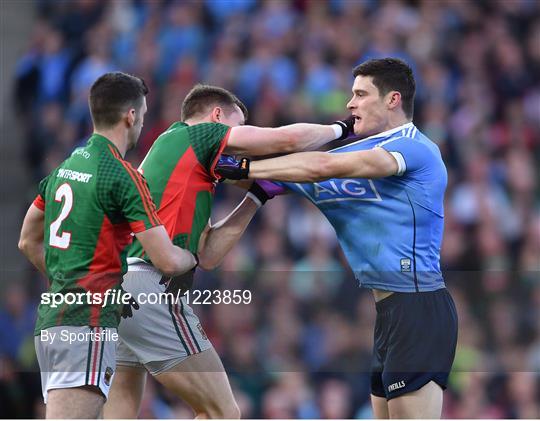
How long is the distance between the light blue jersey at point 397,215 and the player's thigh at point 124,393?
1372mm

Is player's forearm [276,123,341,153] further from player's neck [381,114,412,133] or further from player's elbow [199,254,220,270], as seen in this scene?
player's elbow [199,254,220,270]

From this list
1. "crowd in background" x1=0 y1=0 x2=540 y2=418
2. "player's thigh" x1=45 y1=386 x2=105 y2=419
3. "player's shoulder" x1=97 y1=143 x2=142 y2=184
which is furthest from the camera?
"crowd in background" x1=0 y1=0 x2=540 y2=418

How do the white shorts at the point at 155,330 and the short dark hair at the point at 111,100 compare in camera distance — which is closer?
the short dark hair at the point at 111,100

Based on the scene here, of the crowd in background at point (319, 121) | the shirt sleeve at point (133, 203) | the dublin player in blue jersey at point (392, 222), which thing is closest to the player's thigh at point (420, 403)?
the dublin player in blue jersey at point (392, 222)

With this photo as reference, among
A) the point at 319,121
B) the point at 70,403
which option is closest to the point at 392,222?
the point at 70,403

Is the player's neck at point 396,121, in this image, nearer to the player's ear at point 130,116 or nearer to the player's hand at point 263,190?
the player's hand at point 263,190

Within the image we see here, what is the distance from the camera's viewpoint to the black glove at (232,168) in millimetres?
5879

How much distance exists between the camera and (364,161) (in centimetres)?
583

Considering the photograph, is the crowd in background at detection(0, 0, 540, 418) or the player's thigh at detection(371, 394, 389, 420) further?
the crowd in background at detection(0, 0, 540, 418)

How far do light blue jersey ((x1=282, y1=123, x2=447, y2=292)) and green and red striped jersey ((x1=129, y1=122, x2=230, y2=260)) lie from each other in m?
0.62

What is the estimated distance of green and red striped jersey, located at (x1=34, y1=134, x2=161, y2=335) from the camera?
532cm

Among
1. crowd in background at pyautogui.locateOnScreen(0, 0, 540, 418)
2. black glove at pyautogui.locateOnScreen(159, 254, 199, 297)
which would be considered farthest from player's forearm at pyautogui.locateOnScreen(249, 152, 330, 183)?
crowd in background at pyautogui.locateOnScreen(0, 0, 540, 418)

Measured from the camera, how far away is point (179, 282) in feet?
19.7

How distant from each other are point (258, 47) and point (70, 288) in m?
7.94
